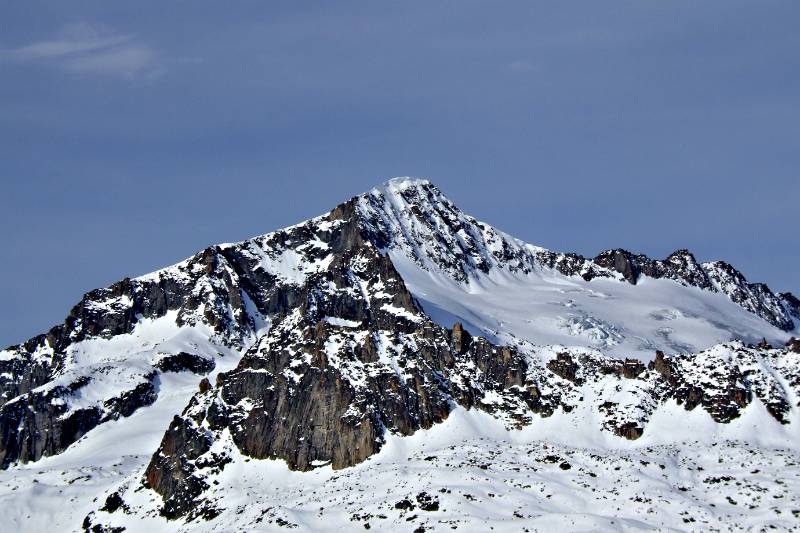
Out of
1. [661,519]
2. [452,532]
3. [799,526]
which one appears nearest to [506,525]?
[452,532]

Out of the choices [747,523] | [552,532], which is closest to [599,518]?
[552,532]

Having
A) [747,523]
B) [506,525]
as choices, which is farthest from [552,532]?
[747,523]

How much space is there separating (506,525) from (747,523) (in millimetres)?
34781

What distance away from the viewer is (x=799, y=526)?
19088 cm

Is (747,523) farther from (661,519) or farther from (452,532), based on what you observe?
(452,532)

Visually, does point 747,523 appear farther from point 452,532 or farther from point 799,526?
point 452,532

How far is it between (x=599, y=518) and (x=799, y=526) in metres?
28.1

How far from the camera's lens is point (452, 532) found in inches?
7840

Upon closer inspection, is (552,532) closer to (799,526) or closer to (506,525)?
(506,525)

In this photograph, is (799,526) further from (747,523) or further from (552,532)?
(552,532)

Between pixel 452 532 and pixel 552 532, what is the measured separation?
50.5 ft

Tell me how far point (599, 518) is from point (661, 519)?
9.90 m

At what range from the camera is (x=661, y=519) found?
7864 inches

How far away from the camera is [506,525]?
652 ft
